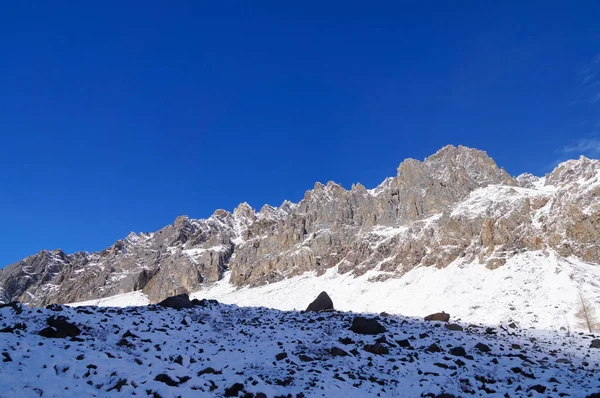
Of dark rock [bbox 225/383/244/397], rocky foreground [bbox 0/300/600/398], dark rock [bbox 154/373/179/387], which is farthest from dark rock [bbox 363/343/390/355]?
dark rock [bbox 154/373/179/387]

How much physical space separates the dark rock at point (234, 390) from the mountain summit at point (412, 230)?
7658cm

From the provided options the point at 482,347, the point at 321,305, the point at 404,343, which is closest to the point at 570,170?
the point at 321,305

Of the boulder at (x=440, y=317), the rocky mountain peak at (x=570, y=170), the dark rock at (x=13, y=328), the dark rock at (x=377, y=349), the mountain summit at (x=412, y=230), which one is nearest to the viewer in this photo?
the dark rock at (x=13, y=328)

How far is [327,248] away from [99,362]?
131 meters

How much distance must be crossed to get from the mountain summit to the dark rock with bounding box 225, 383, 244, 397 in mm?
76577

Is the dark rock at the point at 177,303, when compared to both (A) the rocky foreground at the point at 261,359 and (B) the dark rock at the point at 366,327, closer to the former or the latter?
(A) the rocky foreground at the point at 261,359

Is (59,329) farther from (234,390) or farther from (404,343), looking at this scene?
(404,343)

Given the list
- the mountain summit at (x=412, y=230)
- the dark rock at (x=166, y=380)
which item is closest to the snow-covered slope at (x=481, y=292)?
the mountain summit at (x=412, y=230)

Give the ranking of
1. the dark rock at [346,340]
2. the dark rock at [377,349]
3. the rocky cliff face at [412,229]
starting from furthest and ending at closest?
the rocky cliff face at [412,229]
the dark rock at [346,340]
the dark rock at [377,349]

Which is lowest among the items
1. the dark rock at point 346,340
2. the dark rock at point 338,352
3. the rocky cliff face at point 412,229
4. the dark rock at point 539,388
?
the dark rock at point 539,388

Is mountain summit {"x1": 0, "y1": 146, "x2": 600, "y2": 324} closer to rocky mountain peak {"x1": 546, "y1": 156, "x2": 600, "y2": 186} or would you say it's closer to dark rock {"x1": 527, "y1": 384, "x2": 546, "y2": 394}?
rocky mountain peak {"x1": 546, "y1": 156, "x2": 600, "y2": 186}

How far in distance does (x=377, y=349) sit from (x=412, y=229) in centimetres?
9768

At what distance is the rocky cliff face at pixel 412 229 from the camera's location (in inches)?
3167

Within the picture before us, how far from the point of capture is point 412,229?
112 metres
